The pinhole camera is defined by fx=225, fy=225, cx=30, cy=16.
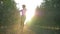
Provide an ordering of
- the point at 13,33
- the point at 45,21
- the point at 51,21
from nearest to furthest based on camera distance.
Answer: the point at 13,33, the point at 51,21, the point at 45,21

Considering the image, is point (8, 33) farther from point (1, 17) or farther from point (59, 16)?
point (1, 17)

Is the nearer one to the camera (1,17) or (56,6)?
(56,6)

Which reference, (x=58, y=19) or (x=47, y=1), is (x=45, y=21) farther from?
(x=58, y=19)

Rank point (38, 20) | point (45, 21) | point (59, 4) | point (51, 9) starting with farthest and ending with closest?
point (38, 20), point (45, 21), point (51, 9), point (59, 4)

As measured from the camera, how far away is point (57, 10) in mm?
16266

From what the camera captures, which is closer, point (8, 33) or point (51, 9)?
point (8, 33)

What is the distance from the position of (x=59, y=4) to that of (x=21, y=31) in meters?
6.81

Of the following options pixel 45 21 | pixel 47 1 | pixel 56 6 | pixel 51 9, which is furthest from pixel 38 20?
pixel 56 6

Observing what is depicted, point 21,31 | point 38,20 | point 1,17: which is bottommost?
point 38,20

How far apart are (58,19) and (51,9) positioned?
7.40 feet

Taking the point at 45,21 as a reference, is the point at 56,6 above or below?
above

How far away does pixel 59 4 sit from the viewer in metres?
16.1

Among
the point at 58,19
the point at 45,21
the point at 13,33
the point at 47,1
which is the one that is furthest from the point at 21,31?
the point at 45,21

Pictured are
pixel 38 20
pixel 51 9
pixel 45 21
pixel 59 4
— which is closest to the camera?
pixel 59 4
